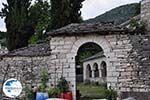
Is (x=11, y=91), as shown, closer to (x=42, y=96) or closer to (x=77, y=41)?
(x=42, y=96)

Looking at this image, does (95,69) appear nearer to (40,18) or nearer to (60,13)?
(40,18)

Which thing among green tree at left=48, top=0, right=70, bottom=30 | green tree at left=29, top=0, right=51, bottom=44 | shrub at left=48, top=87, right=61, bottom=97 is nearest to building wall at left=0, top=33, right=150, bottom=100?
shrub at left=48, top=87, right=61, bottom=97

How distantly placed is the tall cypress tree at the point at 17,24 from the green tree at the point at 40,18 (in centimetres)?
307

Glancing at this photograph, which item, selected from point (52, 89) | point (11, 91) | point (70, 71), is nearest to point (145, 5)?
point (70, 71)

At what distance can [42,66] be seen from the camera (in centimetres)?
1698

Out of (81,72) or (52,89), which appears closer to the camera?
(52,89)

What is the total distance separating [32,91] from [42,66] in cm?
138

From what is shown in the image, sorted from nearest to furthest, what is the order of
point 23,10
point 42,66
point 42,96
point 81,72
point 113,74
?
point 42,96 → point 113,74 → point 42,66 → point 23,10 → point 81,72

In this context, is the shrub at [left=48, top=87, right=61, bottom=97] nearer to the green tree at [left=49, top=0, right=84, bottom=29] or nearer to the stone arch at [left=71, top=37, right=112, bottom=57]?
the stone arch at [left=71, top=37, right=112, bottom=57]

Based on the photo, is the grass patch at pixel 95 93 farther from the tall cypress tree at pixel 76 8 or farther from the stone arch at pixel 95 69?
the stone arch at pixel 95 69

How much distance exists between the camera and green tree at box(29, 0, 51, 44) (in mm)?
34156

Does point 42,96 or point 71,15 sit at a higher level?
point 71,15

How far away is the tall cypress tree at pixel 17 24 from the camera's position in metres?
28.4

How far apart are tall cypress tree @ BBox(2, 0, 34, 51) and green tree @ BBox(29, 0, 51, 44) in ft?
10.1
